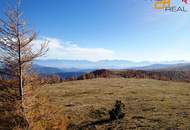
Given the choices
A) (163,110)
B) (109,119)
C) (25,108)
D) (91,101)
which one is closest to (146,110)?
(163,110)

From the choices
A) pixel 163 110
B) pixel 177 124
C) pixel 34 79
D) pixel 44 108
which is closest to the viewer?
pixel 34 79

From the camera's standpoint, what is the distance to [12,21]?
2080 cm

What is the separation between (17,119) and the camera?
2170 centimetres

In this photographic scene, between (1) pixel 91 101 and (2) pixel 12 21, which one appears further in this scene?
(1) pixel 91 101

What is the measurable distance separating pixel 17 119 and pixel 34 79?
3.43m

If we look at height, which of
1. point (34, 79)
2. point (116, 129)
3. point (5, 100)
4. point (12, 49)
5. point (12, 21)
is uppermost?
point (12, 21)

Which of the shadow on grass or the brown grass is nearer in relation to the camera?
the shadow on grass

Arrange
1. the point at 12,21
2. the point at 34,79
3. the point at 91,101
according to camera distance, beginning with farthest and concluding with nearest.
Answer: the point at 91,101 → the point at 34,79 → the point at 12,21

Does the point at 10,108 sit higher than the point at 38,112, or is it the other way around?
the point at 10,108

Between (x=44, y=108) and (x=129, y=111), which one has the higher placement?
(x=44, y=108)

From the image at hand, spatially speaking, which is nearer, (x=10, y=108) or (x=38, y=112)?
(x=10, y=108)

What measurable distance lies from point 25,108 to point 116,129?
41.3 feet

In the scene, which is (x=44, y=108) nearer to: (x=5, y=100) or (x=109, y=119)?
(x=5, y=100)

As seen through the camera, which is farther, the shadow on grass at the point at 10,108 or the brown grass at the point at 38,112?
the brown grass at the point at 38,112
